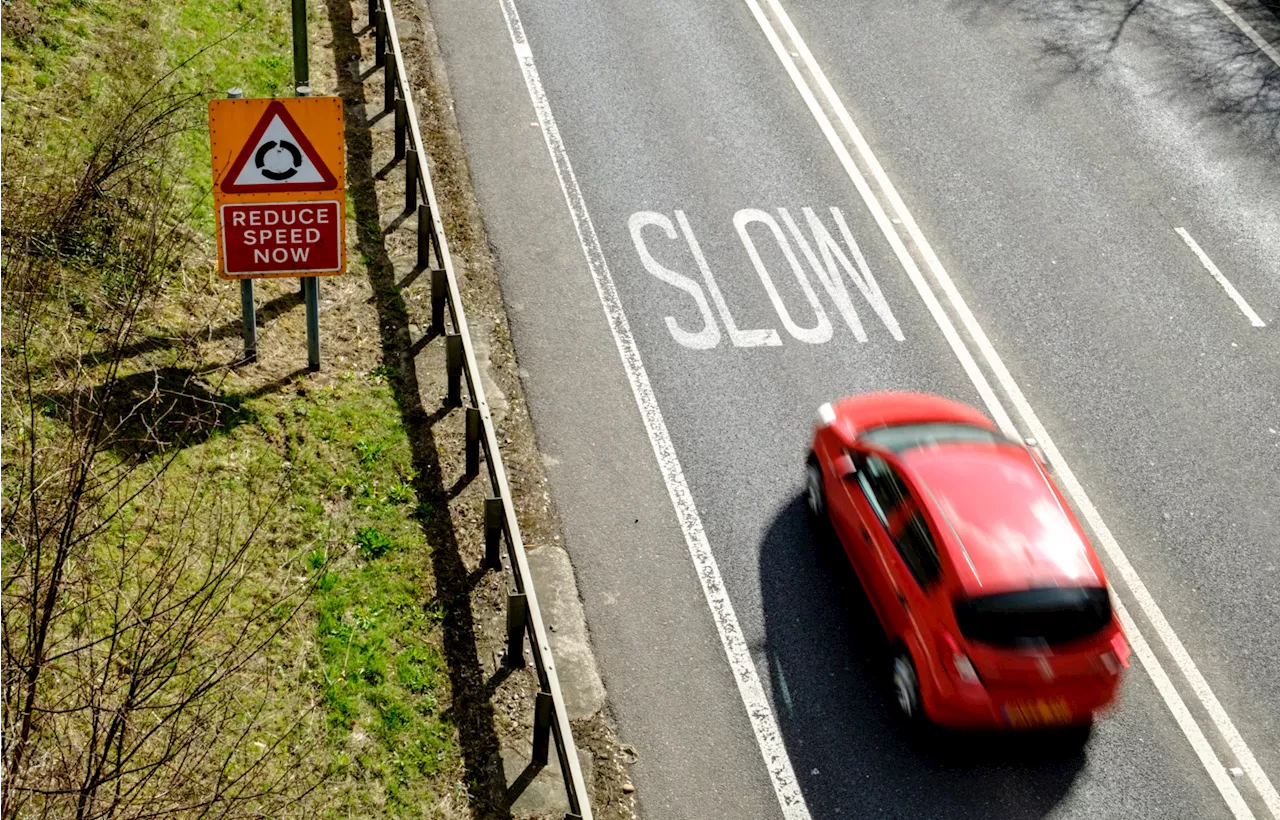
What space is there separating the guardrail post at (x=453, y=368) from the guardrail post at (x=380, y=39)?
5402 mm

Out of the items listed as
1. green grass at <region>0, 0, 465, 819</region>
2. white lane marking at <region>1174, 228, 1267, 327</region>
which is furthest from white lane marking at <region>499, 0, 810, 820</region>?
white lane marking at <region>1174, 228, 1267, 327</region>

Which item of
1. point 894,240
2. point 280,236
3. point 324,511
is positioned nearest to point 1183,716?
point 894,240

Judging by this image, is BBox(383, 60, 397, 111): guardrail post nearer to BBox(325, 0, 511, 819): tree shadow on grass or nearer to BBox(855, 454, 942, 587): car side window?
BBox(325, 0, 511, 819): tree shadow on grass

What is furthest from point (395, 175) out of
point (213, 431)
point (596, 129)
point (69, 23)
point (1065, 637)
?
point (1065, 637)

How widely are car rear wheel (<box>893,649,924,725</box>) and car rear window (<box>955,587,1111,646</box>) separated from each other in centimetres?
63

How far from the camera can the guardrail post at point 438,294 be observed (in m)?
11.5

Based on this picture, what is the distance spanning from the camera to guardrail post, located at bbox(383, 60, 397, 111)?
46.6 ft

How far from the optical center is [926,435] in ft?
33.0

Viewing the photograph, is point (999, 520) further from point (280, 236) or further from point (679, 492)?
point (280, 236)

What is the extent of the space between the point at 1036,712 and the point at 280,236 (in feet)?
22.0

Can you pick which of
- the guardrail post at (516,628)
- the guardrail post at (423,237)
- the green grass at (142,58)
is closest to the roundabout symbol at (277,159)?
the guardrail post at (423,237)

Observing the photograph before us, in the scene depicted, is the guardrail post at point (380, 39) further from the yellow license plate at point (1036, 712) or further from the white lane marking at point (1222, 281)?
the yellow license plate at point (1036, 712)

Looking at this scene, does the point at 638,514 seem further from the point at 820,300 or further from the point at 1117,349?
the point at 1117,349

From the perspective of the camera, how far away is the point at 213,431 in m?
10.3
